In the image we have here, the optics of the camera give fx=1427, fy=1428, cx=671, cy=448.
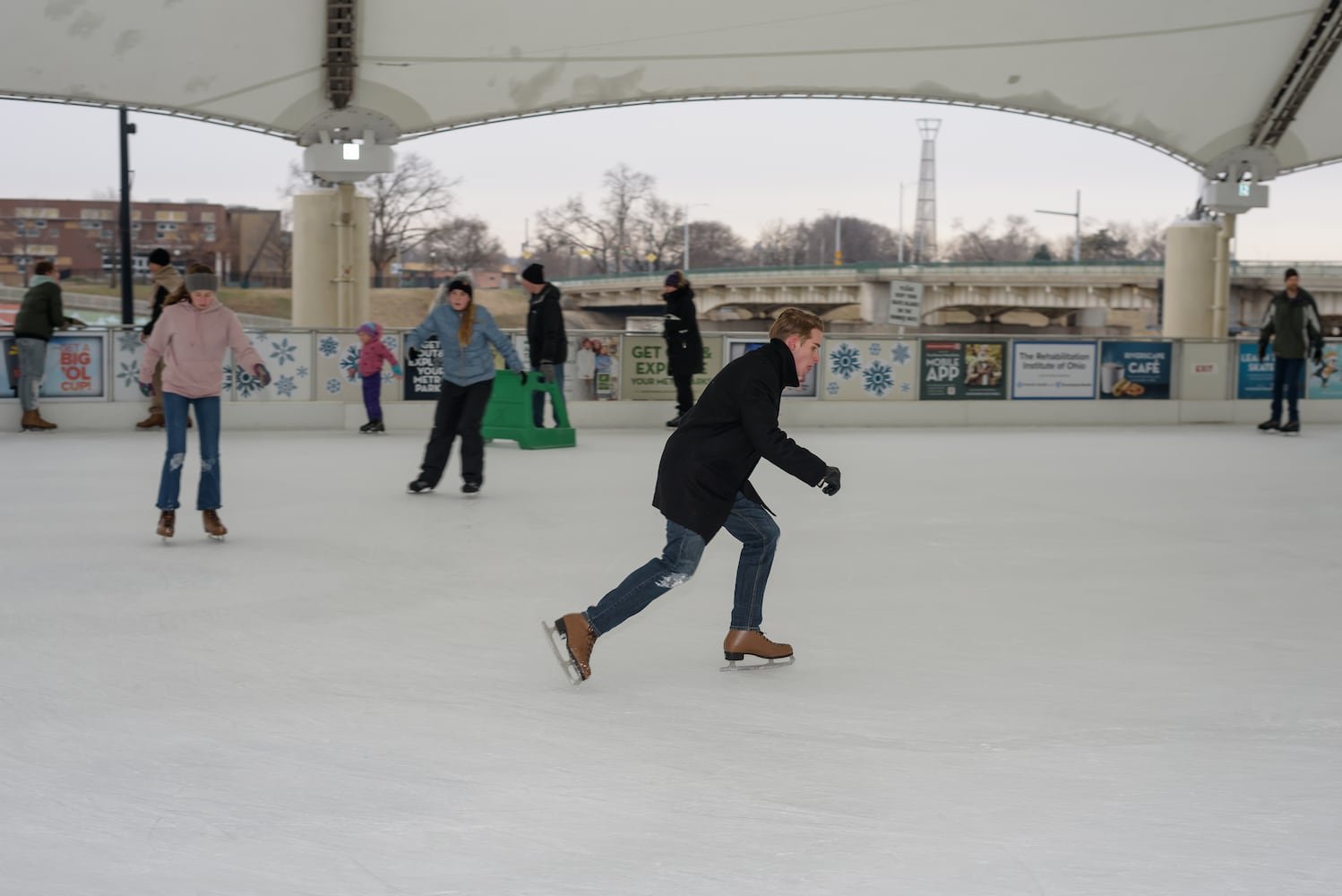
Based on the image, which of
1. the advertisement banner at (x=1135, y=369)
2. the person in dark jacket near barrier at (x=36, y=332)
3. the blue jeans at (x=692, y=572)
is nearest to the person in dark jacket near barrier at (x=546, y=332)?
the person in dark jacket near barrier at (x=36, y=332)

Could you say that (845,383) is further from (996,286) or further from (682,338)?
(996,286)

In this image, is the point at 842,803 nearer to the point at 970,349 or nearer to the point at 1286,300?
the point at 1286,300

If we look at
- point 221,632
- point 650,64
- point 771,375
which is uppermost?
point 650,64

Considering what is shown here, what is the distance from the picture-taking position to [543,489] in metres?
11.4

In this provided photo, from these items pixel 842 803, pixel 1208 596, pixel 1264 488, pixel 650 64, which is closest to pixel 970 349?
pixel 650 64

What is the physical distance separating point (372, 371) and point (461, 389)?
21.3 feet

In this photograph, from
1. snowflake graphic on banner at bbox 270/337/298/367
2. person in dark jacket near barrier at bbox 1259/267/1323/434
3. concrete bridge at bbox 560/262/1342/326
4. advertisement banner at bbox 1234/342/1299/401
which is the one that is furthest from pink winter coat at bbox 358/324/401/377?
concrete bridge at bbox 560/262/1342/326

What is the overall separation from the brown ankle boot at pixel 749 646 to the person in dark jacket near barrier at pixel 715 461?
1.25 feet

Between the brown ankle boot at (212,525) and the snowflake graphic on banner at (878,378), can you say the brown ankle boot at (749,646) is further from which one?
the snowflake graphic on banner at (878,378)

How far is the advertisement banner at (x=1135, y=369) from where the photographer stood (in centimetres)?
2103

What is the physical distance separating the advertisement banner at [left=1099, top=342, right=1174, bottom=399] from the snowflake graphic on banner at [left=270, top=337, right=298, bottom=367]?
11.5m

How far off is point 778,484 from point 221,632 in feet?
22.0

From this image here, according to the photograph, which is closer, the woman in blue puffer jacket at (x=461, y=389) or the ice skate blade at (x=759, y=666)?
the ice skate blade at (x=759, y=666)

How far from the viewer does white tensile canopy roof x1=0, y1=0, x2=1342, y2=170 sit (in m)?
17.9
